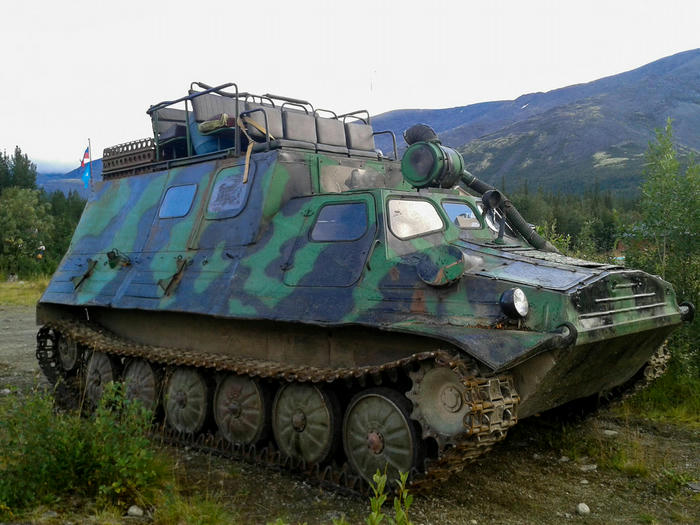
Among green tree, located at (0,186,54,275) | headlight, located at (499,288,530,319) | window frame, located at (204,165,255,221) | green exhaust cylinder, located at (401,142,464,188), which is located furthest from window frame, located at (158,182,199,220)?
green tree, located at (0,186,54,275)

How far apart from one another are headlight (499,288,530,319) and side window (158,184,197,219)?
14.9ft

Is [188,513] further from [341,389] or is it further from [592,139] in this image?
[592,139]

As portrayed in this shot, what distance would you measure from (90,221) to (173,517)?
6.22 metres

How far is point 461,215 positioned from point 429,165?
2.60ft

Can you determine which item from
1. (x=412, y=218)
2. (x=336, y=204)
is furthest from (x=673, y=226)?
(x=336, y=204)

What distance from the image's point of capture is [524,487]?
6.18 metres

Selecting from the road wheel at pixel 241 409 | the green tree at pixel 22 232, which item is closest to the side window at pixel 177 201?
the road wheel at pixel 241 409

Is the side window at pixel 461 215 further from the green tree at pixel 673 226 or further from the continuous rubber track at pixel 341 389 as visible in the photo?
the green tree at pixel 673 226

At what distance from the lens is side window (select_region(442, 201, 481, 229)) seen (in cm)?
719

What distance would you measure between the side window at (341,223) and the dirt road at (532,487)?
2286 mm

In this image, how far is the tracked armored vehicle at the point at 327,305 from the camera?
5.32 meters

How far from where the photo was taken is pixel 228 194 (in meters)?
7.89

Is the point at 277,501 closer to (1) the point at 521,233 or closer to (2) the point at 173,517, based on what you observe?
(2) the point at 173,517

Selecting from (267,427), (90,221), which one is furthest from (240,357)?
(90,221)
